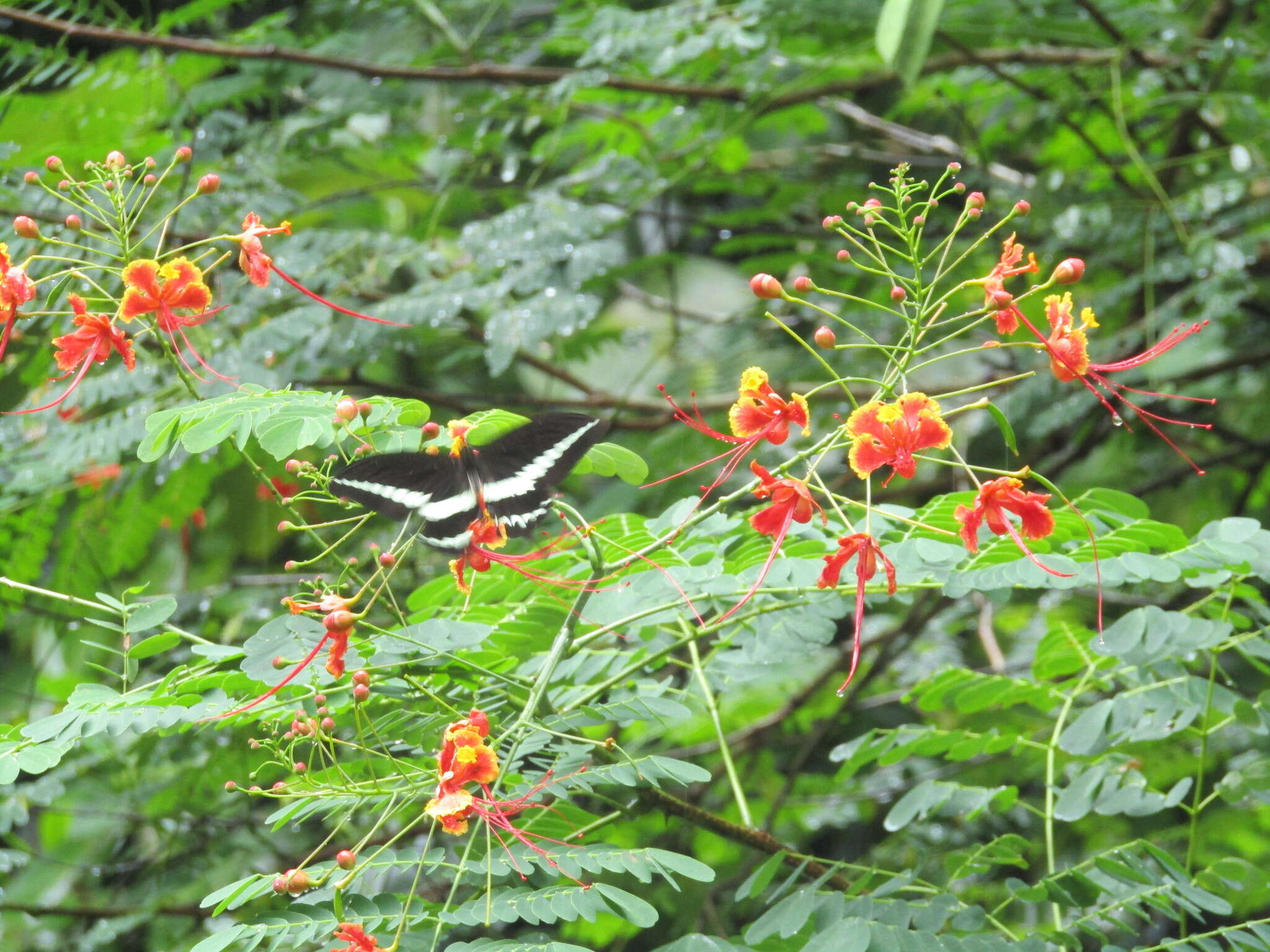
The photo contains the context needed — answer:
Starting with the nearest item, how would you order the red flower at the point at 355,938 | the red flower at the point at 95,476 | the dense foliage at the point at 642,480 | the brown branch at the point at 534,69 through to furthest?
the red flower at the point at 355,938, the dense foliage at the point at 642,480, the brown branch at the point at 534,69, the red flower at the point at 95,476

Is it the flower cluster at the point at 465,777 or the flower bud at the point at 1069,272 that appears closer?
the flower cluster at the point at 465,777

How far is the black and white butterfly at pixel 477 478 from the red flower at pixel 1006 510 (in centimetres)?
45

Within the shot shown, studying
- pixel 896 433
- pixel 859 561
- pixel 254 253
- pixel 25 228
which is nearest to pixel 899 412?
pixel 896 433

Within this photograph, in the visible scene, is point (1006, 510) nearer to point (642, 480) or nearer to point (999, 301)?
point (999, 301)

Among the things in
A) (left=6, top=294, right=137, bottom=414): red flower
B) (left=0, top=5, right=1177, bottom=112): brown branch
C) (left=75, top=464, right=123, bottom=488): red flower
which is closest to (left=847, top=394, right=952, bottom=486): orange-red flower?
(left=6, top=294, right=137, bottom=414): red flower

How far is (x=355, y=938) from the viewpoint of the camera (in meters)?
1.11

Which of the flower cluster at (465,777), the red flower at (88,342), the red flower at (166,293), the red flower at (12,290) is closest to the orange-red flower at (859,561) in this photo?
the flower cluster at (465,777)

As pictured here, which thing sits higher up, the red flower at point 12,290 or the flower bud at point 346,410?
the red flower at point 12,290

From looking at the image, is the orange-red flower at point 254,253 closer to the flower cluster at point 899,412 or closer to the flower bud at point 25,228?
the flower bud at point 25,228

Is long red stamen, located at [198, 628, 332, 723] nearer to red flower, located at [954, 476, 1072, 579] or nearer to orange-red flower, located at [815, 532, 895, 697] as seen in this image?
orange-red flower, located at [815, 532, 895, 697]

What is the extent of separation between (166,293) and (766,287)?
0.74 m

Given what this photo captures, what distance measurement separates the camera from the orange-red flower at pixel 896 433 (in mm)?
1178

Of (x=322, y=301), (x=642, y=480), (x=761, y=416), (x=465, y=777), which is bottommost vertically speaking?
(x=465, y=777)

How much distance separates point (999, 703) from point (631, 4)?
2610mm
